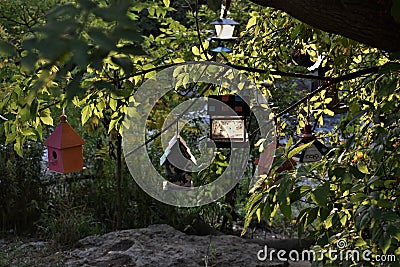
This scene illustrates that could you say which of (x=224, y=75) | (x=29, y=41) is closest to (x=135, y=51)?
(x=29, y=41)

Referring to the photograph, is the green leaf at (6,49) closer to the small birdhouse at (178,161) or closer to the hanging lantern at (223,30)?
the small birdhouse at (178,161)

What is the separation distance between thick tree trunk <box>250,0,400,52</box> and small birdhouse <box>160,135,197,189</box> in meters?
1.36

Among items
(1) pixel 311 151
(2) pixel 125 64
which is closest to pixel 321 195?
(2) pixel 125 64

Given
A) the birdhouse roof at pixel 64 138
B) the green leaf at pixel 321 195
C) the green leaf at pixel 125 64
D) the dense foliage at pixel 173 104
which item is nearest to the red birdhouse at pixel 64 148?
the birdhouse roof at pixel 64 138

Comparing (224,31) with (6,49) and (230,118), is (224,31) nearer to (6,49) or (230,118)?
(230,118)

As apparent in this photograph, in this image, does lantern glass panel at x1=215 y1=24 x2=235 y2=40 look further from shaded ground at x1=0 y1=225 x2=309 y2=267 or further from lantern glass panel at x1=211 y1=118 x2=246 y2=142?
shaded ground at x1=0 y1=225 x2=309 y2=267

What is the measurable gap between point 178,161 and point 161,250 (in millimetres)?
1005

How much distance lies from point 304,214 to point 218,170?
1364 mm

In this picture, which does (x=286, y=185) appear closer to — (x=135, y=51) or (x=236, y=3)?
(x=135, y=51)

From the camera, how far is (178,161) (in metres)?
2.38

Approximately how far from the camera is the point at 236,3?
4.61 meters

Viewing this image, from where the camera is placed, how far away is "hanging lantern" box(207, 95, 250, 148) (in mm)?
2199

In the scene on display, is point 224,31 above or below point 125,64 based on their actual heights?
above

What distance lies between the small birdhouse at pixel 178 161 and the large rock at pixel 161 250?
77 cm
